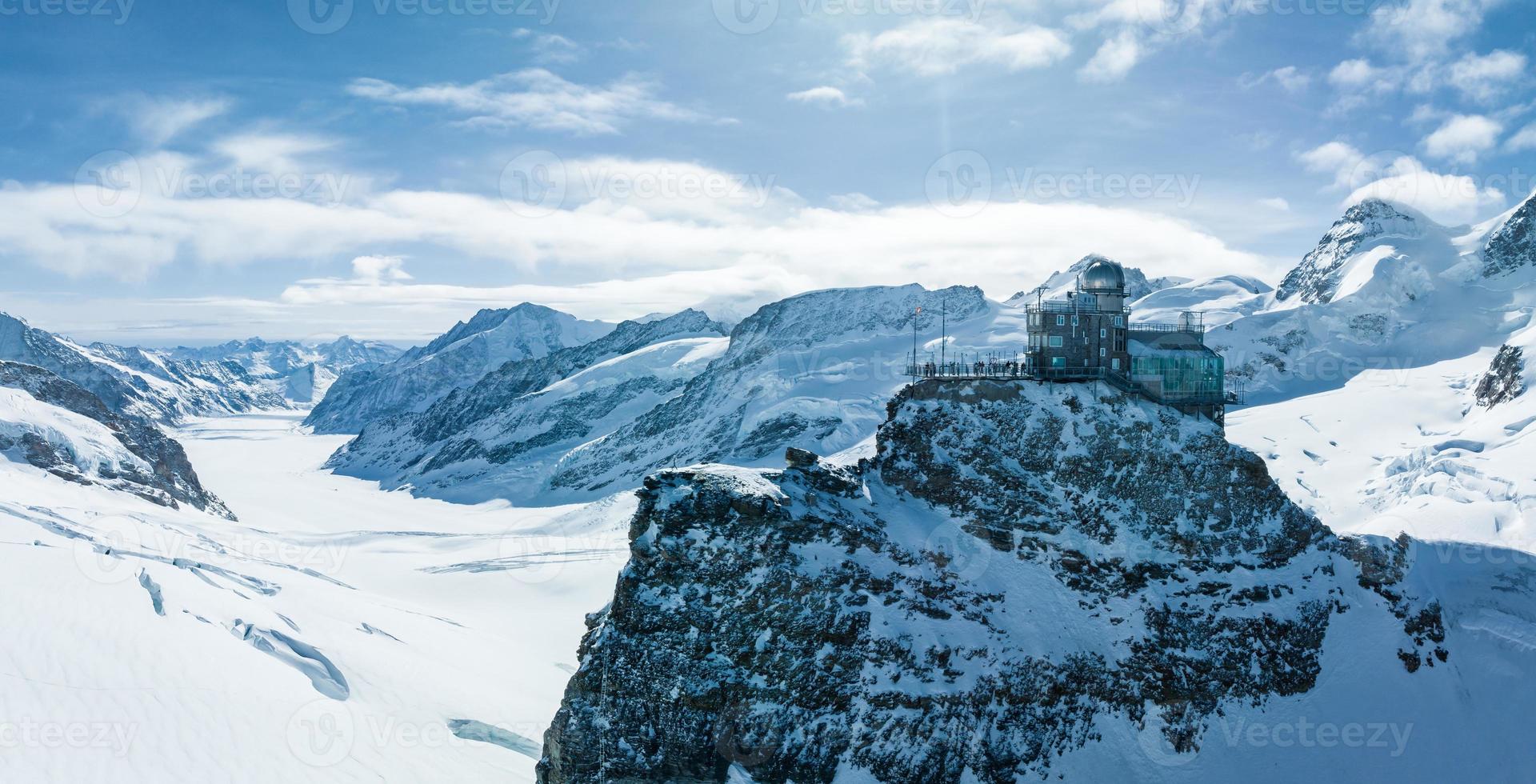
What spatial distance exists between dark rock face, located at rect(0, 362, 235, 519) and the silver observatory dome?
5048 inches

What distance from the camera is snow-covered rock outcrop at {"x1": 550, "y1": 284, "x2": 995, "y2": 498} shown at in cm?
13400

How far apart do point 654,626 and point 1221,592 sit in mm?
35727

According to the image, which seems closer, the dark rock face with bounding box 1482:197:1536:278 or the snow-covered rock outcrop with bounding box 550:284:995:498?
the snow-covered rock outcrop with bounding box 550:284:995:498

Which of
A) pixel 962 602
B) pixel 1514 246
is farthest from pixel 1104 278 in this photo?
pixel 1514 246

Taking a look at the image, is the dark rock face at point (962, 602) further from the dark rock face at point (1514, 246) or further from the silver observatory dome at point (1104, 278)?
the dark rock face at point (1514, 246)

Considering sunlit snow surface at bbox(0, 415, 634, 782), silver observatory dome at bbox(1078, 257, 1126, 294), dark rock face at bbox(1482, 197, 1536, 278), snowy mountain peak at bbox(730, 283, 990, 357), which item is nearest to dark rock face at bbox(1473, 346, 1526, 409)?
dark rock face at bbox(1482, 197, 1536, 278)

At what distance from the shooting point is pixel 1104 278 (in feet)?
198

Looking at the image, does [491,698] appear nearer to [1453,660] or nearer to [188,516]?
[1453,660]

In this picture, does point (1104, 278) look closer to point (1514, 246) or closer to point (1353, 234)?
point (1514, 246)

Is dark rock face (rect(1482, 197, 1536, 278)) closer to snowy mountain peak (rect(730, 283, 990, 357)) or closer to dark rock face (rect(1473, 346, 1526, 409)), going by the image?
dark rock face (rect(1473, 346, 1526, 409))

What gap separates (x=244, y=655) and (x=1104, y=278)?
213 feet

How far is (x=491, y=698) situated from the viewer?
64625 mm

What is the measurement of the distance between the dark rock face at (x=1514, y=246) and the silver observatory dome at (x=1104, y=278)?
162 m

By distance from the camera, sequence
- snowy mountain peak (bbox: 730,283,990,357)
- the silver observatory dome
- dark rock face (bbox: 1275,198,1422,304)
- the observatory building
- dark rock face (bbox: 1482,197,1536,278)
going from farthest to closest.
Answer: dark rock face (bbox: 1275,198,1422,304) < snowy mountain peak (bbox: 730,283,990,357) < dark rock face (bbox: 1482,197,1536,278) < the silver observatory dome < the observatory building
